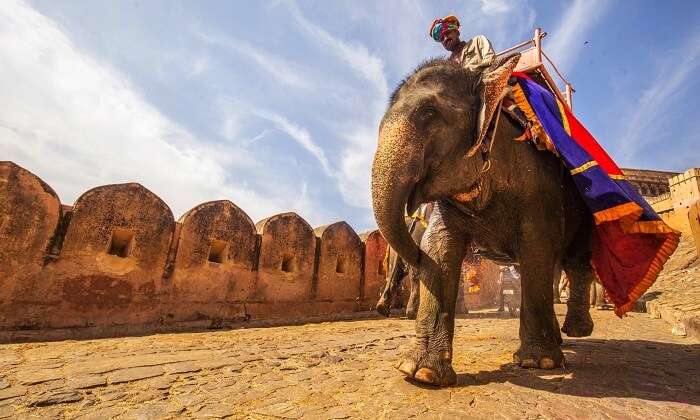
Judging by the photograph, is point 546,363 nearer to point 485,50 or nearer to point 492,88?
point 492,88

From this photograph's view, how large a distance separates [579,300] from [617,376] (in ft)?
4.13

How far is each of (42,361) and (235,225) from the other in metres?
5.10

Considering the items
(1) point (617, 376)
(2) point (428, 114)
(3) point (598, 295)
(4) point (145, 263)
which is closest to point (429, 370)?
(1) point (617, 376)

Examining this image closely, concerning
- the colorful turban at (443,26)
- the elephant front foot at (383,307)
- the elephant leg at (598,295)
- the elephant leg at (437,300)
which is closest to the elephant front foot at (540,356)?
the elephant leg at (437,300)

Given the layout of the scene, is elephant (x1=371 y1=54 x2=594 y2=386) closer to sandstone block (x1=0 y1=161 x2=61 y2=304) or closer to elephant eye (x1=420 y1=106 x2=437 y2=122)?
elephant eye (x1=420 y1=106 x2=437 y2=122)

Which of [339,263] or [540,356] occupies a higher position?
[339,263]

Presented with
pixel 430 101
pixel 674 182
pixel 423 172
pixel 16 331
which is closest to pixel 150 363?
pixel 423 172

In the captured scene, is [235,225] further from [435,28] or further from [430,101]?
[430,101]

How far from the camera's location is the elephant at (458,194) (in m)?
2.29

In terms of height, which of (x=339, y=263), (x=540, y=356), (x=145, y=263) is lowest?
(x=540, y=356)

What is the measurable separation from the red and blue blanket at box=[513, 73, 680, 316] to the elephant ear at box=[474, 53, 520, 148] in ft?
0.90

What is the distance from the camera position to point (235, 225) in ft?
28.0

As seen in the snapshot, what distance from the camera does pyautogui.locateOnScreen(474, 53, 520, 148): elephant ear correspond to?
246 centimetres

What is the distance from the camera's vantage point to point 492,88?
2576 millimetres
